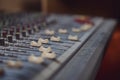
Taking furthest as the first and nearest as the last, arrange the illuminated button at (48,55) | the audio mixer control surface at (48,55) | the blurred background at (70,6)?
the blurred background at (70,6)
the illuminated button at (48,55)
the audio mixer control surface at (48,55)

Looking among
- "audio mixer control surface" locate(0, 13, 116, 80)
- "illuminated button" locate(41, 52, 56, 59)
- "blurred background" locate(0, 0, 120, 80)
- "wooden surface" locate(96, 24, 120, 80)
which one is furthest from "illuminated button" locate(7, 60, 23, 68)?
"blurred background" locate(0, 0, 120, 80)

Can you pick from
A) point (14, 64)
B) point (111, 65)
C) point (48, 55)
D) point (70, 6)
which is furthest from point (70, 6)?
point (14, 64)

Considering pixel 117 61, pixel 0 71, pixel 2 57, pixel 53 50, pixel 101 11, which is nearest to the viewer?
pixel 0 71

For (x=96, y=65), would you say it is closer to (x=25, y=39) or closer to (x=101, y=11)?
(x=25, y=39)

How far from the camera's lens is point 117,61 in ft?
6.88

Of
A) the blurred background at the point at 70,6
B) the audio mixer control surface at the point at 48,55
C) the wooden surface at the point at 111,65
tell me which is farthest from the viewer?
the blurred background at the point at 70,6

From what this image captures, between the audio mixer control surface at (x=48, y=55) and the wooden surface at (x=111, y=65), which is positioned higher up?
the audio mixer control surface at (x=48, y=55)

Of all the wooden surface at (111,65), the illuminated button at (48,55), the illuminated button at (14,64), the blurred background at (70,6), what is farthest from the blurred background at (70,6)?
the illuminated button at (14,64)

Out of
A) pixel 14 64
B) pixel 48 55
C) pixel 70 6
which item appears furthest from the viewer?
pixel 70 6

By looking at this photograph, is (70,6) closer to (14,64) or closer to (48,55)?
(48,55)

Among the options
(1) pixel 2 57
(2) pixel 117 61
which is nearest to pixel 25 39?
(1) pixel 2 57

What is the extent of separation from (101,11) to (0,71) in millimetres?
2769

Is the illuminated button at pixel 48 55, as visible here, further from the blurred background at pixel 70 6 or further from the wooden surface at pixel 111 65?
the blurred background at pixel 70 6

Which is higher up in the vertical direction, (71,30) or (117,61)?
(71,30)
